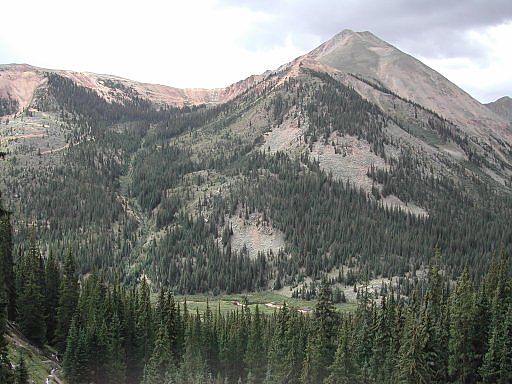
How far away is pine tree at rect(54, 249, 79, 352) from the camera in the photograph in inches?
3647

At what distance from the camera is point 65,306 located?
3671 inches

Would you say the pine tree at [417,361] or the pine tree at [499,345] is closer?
the pine tree at [417,361]

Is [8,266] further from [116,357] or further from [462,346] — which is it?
[462,346]

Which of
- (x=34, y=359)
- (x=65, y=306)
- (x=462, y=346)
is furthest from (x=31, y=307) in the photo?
(x=462, y=346)

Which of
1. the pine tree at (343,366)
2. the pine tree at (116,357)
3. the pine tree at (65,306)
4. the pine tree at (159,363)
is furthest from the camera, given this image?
the pine tree at (65,306)

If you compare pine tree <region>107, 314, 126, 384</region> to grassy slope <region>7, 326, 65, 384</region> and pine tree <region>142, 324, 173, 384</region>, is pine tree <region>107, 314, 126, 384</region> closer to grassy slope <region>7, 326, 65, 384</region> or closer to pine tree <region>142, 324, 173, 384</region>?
pine tree <region>142, 324, 173, 384</region>

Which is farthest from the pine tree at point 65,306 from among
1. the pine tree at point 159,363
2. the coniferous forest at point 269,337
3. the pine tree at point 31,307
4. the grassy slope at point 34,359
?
the pine tree at point 159,363

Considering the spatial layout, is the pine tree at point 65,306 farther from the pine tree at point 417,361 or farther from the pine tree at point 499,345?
the pine tree at point 499,345

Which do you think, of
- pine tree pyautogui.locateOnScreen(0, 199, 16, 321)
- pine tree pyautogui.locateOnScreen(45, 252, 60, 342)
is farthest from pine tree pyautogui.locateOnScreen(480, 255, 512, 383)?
pine tree pyautogui.locateOnScreen(0, 199, 16, 321)

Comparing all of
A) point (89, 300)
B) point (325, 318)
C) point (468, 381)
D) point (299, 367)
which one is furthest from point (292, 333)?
point (89, 300)

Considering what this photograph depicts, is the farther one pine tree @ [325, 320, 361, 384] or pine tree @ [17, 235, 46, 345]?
pine tree @ [17, 235, 46, 345]

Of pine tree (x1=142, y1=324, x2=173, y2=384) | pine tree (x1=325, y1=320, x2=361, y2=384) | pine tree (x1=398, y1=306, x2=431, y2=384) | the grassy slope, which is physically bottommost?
pine tree (x1=142, y1=324, x2=173, y2=384)

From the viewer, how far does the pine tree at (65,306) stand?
9262 cm

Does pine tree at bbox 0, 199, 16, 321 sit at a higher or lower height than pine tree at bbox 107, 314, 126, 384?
higher
